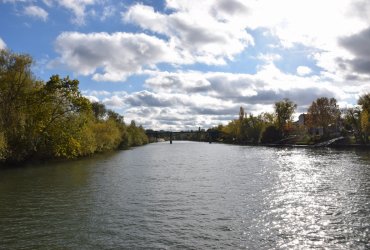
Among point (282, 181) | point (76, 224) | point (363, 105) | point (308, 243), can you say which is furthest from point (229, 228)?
point (363, 105)

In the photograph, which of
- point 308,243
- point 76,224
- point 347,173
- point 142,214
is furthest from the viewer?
point 347,173

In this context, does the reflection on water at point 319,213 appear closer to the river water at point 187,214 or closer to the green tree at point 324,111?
the river water at point 187,214

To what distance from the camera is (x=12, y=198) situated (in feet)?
103

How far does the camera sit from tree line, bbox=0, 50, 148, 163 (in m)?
57.5

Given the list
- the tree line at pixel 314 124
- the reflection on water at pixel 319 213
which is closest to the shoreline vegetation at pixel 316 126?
the tree line at pixel 314 124

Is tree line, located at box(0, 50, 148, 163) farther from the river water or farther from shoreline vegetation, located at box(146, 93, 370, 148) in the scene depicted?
shoreline vegetation, located at box(146, 93, 370, 148)

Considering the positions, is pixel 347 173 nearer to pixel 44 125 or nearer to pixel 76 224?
pixel 76 224

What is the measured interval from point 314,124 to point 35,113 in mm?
120501

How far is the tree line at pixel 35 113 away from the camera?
5747 centimetres

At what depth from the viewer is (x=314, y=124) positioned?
502ft

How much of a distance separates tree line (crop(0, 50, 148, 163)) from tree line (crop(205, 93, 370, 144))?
86.6 metres

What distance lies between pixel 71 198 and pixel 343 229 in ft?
70.3

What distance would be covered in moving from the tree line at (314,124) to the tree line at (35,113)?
8659 centimetres

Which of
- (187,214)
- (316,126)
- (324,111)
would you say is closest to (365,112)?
(324,111)
